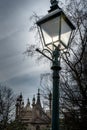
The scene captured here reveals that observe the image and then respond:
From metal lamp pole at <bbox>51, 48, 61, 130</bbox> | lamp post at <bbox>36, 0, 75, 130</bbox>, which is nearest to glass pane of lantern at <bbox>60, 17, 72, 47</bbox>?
lamp post at <bbox>36, 0, 75, 130</bbox>

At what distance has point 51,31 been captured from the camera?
4.71 meters

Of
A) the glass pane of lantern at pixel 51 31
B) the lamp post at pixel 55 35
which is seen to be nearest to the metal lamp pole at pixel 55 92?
the lamp post at pixel 55 35

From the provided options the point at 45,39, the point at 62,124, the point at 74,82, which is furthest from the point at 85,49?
the point at 45,39

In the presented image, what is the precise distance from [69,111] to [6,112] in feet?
93.3

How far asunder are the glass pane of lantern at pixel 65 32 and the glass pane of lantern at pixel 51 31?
0.32 feet

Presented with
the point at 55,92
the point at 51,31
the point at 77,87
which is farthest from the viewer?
the point at 77,87

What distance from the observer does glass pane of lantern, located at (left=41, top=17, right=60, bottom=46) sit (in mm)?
4633

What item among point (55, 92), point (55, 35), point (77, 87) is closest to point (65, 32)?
point (55, 35)

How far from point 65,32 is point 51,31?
0.86 feet

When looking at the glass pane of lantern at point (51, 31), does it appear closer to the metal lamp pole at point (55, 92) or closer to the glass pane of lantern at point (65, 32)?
the glass pane of lantern at point (65, 32)

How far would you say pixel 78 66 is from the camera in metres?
13.4

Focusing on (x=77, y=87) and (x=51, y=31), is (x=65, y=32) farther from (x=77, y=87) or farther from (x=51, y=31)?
(x=77, y=87)

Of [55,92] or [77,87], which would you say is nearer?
[55,92]

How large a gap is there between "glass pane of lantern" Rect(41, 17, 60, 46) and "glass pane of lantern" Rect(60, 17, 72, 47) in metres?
0.10
